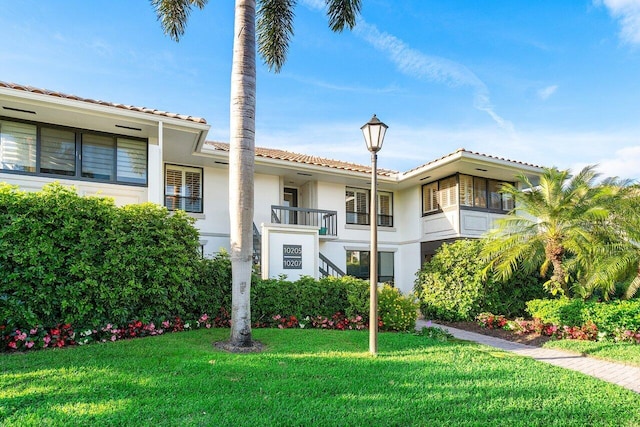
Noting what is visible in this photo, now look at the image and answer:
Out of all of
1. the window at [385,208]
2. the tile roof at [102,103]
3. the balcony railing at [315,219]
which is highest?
the tile roof at [102,103]

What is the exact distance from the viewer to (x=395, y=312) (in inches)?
377

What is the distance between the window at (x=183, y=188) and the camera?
14086mm

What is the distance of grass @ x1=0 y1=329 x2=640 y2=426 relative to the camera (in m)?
4.04

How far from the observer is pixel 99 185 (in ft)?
34.8

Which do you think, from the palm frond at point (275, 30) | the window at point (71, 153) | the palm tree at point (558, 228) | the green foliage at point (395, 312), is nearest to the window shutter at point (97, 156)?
the window at point (71, 153)

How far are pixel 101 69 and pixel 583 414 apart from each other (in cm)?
1170

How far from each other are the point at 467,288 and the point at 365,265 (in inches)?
233

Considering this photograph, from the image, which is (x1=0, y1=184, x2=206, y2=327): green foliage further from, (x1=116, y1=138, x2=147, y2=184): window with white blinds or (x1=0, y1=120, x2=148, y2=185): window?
(x1=116, y1=138, x2=147, y2=184): window with white blinds

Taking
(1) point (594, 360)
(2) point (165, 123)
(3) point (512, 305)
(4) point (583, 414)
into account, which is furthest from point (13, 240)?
(3) point (512, 305)

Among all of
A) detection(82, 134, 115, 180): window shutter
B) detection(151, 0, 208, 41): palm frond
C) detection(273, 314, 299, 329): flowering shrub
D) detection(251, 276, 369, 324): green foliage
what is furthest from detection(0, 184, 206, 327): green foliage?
detection(151, 0, 208, 41): palm frond

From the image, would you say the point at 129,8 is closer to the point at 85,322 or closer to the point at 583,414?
the point at 85,322

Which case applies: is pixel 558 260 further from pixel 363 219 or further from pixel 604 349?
pixel 363 219

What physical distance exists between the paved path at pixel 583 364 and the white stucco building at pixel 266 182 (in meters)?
5.99

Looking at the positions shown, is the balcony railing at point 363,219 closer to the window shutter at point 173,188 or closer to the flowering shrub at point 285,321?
the window shutter at point 173,188
